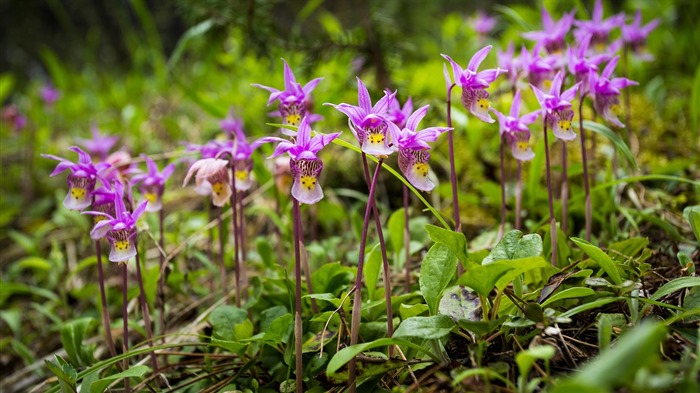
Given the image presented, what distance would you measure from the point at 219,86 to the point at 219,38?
7.04ft

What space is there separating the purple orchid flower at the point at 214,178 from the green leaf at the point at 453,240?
0.68 meters

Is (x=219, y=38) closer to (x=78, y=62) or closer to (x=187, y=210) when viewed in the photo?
(x=187, y=210)

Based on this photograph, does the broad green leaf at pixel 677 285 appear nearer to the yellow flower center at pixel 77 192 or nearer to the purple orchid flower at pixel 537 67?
the purple orchid flower at pixel 537 67

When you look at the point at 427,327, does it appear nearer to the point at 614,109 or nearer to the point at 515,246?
the point at 515,246

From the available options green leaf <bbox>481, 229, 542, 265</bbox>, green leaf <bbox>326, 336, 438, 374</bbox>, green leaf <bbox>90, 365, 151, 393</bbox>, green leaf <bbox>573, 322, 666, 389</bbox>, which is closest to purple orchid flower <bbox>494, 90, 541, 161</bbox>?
green leaf <bbox>481, 229, 542, 265</bbox>

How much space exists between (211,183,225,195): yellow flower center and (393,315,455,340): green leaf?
29.1 inches

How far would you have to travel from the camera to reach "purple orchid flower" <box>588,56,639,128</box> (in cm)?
168

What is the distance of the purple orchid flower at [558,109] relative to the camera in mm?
1562

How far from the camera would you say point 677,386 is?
1.10 m

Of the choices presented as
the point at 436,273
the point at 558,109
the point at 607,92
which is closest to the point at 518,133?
the point at 558,109

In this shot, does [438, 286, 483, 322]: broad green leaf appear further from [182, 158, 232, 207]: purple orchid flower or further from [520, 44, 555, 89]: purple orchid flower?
[520, 44, 555, 89]: purple orchid flower

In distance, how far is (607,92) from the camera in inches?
66.4

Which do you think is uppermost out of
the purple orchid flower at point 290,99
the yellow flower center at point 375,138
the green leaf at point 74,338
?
the purple orchid flower at point 290,99

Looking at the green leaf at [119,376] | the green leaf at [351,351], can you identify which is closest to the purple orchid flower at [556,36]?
the green leaf at [351,351]
